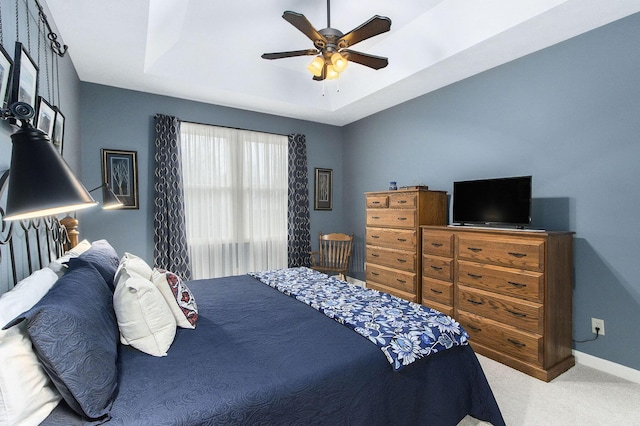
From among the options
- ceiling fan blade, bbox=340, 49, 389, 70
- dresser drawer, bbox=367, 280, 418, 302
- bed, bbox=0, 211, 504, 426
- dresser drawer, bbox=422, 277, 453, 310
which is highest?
ceiling fan blade, bbox=340, 49, 389, 70

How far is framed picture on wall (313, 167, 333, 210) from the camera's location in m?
5.00

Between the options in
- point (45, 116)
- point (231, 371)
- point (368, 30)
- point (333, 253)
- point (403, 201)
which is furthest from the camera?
point (333, 253)

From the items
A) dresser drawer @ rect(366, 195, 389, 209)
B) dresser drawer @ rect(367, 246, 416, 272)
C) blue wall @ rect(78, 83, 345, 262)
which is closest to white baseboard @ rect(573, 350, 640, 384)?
dresser drawer @ rect(367, 246, 416, 272)

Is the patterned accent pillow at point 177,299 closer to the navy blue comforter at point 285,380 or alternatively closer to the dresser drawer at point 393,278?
the navy blue comforter at point 285,380

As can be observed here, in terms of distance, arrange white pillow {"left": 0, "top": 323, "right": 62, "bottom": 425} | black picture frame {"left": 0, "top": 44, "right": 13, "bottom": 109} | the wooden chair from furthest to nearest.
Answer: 1. the wooden chair
2. black picture frame {"left": 0, "top": 44, "right": 13, "bottom": 109}
3. white pillow {"left": 0, "top": 323, "right": 62, "bottom": 425}

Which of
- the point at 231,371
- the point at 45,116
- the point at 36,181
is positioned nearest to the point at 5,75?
the point at 45,116

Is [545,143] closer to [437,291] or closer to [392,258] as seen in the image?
[437,291]

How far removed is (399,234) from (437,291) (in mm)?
761

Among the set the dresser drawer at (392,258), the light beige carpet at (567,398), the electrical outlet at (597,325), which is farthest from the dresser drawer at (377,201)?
the electrical outlet at (597,325)

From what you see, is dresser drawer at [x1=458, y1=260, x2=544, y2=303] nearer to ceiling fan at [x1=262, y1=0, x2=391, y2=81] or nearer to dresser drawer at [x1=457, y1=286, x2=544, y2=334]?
dresser drawer at [x1=457, y1=286, x2=544, y2=334]

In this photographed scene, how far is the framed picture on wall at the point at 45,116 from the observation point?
1.69m

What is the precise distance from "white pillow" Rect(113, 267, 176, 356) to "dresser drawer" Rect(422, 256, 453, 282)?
8.23 feet

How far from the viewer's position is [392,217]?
12.0ft

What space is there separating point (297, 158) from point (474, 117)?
2.47m
